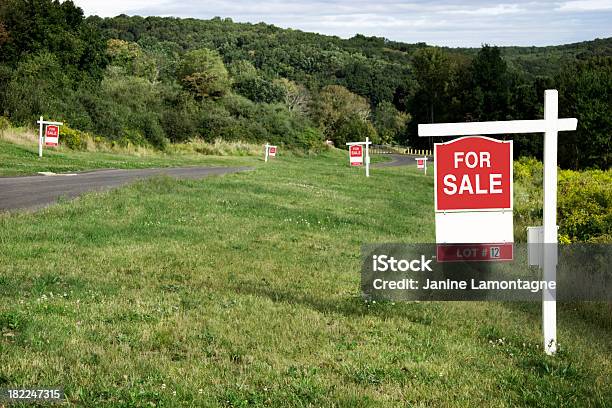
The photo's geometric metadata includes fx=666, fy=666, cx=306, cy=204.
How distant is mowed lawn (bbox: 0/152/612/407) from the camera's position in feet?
16.4

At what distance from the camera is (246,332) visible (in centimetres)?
643

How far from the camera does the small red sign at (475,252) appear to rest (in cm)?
642

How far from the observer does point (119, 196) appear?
1662 centimetres

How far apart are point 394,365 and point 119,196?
1237cm

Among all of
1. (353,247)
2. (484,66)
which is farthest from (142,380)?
(484,66)

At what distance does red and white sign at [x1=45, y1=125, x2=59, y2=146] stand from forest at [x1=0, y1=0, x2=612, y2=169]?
627 centimetres

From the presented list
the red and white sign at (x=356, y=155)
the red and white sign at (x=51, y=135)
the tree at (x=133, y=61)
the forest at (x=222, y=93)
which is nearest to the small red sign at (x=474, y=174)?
the red and white sign at (x=51, y=135)

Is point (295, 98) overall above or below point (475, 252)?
above

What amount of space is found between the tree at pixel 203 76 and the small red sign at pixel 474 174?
63453 millimetres

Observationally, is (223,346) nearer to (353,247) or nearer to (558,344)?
(558,344)

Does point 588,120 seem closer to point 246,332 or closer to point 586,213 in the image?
point 586,213

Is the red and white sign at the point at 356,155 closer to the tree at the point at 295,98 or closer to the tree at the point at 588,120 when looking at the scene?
the tree at the point at 588,120

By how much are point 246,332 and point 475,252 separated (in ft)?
7.73

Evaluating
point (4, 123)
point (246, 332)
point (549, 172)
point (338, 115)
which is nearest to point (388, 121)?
point (338, 115)
